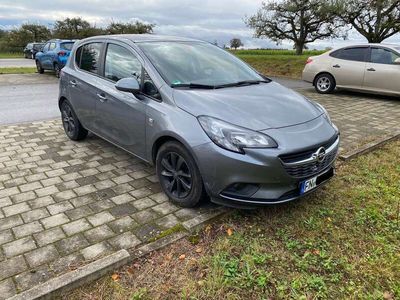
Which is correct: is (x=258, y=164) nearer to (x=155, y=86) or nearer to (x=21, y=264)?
(x=155, y=86)

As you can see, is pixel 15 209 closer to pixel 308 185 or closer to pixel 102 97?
pixel 102 97

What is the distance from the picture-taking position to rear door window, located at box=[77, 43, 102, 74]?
4571 mm

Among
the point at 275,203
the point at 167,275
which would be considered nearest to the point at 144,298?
the point at 167,275

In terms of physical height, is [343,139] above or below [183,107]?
below

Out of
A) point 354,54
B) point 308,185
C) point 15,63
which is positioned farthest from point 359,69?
point 15,63

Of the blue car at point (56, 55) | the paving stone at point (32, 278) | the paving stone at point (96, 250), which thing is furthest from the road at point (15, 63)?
the paving stone at point (32, 278)

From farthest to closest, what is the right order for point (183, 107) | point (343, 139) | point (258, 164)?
1. point (343, 139)
2. point (183, 107)
3. point (258, 164)

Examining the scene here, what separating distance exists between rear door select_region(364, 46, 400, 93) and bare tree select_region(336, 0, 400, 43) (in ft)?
33.3

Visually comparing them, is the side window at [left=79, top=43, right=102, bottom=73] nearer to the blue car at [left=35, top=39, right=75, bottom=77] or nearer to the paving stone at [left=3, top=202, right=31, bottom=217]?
the paving stone at [left=3, top=202, right=31, bottom=217]

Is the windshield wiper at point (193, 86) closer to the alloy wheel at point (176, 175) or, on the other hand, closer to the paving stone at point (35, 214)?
the alloy wheel at point (176, 175)

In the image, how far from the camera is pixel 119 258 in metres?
2.59

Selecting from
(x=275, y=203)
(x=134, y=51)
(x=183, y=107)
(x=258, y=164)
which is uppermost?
(x=134, y=51)

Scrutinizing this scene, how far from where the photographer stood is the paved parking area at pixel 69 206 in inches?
105

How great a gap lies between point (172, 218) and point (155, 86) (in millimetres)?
1325
